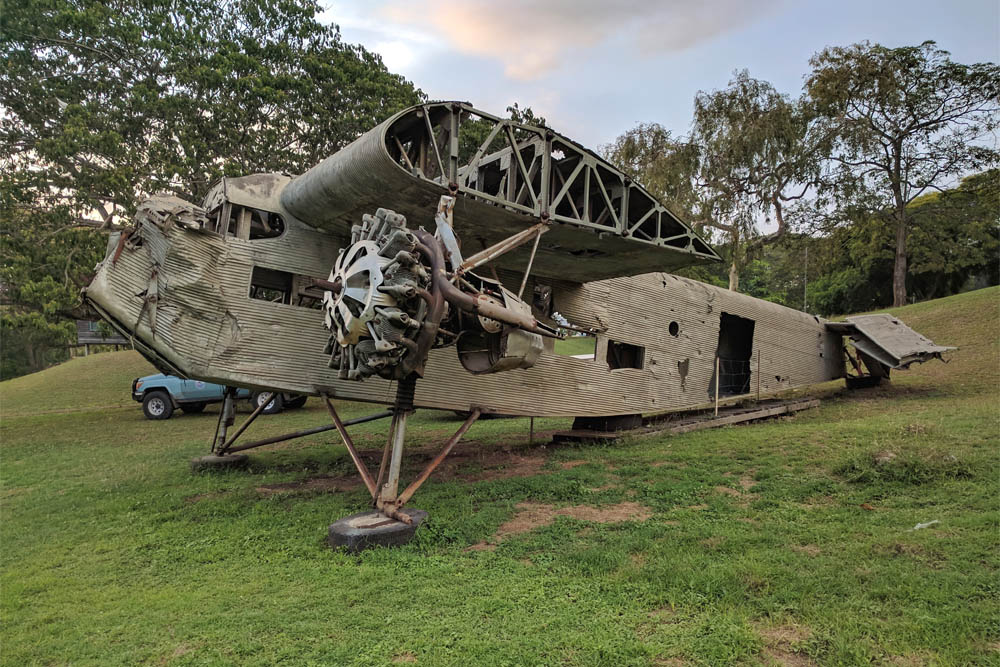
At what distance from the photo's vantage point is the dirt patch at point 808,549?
6.01 meters

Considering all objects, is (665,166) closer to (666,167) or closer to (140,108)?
(666,167)

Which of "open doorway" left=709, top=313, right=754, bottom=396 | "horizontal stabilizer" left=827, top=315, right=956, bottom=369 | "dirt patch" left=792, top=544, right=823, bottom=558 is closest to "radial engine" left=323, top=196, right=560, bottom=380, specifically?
"dirt patch" left=792, top=544, right=823, bottom=558

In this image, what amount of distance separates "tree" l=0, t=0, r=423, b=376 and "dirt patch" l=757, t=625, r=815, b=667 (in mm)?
18996

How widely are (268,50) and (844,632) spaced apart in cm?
2330

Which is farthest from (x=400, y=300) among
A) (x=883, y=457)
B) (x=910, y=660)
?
(x=883, y=457)

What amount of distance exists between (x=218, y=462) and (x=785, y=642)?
10.3 m

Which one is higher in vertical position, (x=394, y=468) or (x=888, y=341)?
→ (x=888, y=341)

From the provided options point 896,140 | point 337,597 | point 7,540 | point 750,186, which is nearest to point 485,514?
point 337,597

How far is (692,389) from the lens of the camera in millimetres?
14172

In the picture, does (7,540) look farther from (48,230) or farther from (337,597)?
(48,230)

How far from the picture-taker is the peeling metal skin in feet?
25.7

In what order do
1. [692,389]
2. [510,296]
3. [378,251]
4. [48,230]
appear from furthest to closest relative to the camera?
[48,230]
[692,389]
[510,296]
[378,251]

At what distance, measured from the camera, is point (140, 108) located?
18.4 metres

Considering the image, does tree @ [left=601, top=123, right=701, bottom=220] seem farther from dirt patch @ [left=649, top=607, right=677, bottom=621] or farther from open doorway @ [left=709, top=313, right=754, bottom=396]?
dirt patch @ [left=649, top=607, right=677, bottom=621]
